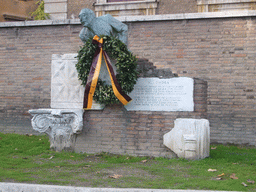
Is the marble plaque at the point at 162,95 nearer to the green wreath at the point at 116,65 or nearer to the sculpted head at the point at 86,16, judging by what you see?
the green wreath at the point at 116,65

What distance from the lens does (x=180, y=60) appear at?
29.8 ft

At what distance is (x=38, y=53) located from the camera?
1001 centimetres

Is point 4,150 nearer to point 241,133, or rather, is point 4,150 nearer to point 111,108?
point 111,108

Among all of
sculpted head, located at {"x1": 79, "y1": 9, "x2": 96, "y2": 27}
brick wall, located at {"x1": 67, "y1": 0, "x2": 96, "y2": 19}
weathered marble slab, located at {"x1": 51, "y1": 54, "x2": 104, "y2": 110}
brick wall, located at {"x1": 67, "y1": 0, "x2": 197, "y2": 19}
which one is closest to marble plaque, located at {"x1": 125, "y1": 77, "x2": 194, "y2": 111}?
weathered marble slab, located at {"x1": 51, "y1": 54, "x2": 104, "y2": 110}

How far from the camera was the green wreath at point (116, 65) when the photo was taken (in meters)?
6.20

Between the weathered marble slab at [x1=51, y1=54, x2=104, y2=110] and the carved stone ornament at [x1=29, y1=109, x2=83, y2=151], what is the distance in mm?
234

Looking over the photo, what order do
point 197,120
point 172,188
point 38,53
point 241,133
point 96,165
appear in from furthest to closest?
point 38,53 < point 241,133 < point 197,120 < point 96,165 < point 172,188

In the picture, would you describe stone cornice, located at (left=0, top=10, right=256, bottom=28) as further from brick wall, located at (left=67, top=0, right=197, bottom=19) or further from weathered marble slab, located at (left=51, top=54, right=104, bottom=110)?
brick wall, located at (left=67, top=0, right=197, bottom=19)

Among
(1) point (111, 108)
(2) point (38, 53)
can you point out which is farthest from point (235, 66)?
(2) point (38, 53)

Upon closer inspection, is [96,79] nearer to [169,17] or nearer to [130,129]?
[130,129]

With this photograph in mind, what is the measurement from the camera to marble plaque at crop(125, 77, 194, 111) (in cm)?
618

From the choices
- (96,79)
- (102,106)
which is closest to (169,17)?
(96,79)

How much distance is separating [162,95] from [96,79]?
4.55ft

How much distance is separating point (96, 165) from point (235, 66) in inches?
204
